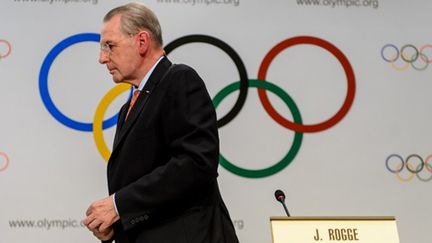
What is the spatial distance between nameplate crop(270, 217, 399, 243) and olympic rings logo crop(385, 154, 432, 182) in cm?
162

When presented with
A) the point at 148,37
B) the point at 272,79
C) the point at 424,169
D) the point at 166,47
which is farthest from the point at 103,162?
the point at 424,169

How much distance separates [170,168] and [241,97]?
1.96 m

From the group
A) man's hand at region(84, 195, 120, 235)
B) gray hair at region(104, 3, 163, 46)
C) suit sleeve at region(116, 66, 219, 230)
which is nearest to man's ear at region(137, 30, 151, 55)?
gray hair at region(104, 3, 163, 46)

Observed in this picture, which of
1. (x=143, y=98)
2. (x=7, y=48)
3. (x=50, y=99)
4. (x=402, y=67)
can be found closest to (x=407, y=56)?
(x=402, y=67)

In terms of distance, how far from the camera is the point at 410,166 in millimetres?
3789

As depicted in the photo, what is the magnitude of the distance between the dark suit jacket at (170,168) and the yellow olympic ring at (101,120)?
1.64 meters

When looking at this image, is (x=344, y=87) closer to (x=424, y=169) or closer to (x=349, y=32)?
(x=349, y=32)

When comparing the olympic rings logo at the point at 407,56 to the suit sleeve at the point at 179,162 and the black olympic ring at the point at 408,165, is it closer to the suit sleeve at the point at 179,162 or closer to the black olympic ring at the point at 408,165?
the black olympic ring at the point at 408,165

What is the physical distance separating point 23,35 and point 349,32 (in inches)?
84.5

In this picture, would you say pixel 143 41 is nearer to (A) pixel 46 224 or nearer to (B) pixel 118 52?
(B) pixel 118 52

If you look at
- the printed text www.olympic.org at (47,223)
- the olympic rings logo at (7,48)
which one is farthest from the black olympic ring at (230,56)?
the printed text www.olympic.org at (47,223)

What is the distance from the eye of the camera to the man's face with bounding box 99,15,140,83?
2055mm

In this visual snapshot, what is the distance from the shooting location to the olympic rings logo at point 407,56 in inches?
152

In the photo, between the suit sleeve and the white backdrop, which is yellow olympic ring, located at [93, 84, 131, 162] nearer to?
the white backdrop
